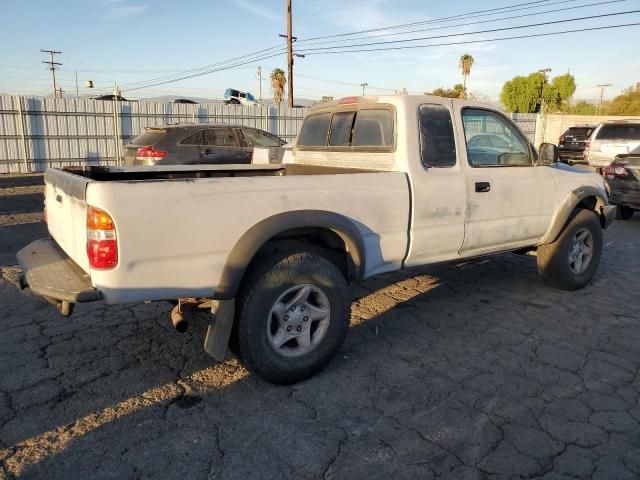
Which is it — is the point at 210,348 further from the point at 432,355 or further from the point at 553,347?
the point at 553,347

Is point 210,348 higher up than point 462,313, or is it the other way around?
point 210,348

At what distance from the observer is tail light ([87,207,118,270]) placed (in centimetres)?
264

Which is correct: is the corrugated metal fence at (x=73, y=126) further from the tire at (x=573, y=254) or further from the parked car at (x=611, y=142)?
the tire at (x=573, y=254)

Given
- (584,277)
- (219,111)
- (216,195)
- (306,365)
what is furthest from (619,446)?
(219,111)

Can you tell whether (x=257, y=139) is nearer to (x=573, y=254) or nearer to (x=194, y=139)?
(x=194, y=139)

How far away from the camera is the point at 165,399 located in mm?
3125

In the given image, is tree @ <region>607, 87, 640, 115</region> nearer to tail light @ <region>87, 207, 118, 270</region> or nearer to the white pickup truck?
the white pickup truck

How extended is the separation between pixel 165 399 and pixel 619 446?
262 cm

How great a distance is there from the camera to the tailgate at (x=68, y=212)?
2.81 meters

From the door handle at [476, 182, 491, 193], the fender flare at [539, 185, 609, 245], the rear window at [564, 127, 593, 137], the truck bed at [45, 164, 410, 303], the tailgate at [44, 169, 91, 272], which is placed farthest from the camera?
the rear window at [564, 127, 593, 137]

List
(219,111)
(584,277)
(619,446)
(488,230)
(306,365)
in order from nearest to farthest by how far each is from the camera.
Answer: (619,446) → (306,365) → (488,230) → (584,277) → (219,111)

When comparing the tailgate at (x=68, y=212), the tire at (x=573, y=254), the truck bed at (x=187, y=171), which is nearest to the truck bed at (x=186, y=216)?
the tailgate at (x=68, y=212)

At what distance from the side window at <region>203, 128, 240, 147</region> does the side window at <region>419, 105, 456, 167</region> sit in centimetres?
751

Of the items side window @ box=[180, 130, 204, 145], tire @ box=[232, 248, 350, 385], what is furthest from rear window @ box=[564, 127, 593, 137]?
tire @ box=[232, 248, 350, 385]
